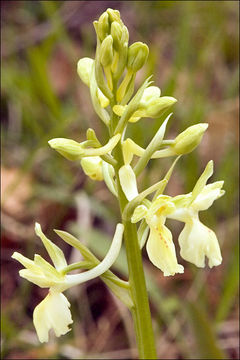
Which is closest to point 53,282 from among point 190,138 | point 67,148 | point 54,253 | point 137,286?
point 54,253

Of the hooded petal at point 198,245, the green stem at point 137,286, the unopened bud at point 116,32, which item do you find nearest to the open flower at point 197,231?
the hooded petal at point 198,245

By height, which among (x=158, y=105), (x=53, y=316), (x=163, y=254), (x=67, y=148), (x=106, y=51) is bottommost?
(x=53, y=316)

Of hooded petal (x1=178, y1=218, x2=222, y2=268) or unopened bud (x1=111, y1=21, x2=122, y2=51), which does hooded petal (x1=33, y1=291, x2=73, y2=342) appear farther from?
unopened bud (x1=111, y1=21, x2=122, y2=51)

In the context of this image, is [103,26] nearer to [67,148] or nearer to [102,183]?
[67,148]

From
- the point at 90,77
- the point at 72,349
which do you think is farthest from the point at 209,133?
the point at 90,77

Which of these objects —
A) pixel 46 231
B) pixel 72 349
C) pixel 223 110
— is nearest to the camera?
pixel 72 349

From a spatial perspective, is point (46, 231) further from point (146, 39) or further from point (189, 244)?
point (146, 39)
